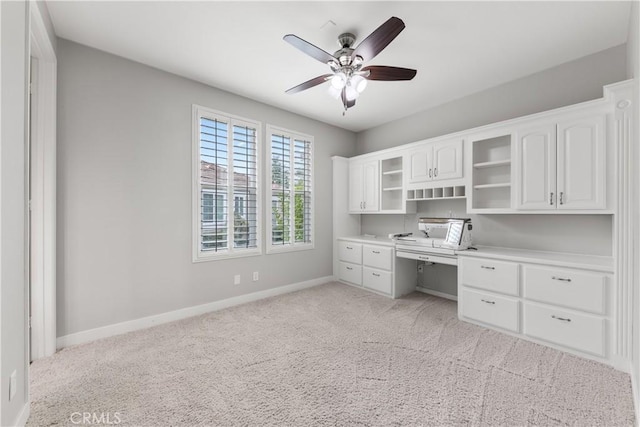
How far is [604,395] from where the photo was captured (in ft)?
5.95

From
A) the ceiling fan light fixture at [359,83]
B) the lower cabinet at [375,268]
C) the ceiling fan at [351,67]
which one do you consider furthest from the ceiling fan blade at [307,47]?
the lower cabinet at [375,268]

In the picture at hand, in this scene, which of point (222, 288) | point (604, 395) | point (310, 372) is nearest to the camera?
point (604, 395)

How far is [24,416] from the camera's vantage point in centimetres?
154

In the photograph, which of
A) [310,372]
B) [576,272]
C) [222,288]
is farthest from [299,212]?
[576,272]

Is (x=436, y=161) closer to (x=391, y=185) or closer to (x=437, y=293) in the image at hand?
(x=391, y=185)

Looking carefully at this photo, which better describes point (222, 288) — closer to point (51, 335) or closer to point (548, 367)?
point (51, 335)

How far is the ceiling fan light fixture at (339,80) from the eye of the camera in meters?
2.30

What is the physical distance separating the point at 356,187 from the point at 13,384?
14.0 feet

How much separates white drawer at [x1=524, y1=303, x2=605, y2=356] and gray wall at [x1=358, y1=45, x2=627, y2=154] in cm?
216

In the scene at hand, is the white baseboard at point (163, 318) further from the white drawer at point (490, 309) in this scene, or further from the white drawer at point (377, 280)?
the white drawer at point (490, 309)

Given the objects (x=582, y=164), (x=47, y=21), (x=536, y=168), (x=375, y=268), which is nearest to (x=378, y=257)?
(x=375, y=268)

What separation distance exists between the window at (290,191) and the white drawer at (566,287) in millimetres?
2891

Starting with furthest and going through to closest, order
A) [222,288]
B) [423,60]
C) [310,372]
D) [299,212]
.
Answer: [299,212] < [222,288] < [423,60] < [310,372]

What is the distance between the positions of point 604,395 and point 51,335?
14.0 ft
